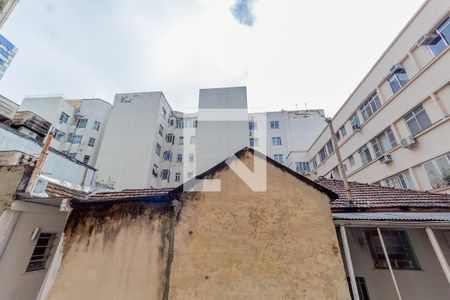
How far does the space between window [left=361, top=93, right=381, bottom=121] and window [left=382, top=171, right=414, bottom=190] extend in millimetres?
5675

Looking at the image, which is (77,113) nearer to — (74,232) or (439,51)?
(74,232)

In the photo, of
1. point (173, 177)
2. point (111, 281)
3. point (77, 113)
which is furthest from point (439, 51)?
point (77, 113)

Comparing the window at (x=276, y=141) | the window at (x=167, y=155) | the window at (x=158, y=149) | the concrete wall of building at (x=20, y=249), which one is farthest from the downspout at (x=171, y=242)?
the window at (x=276, y=141)

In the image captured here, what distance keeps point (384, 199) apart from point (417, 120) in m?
9.59

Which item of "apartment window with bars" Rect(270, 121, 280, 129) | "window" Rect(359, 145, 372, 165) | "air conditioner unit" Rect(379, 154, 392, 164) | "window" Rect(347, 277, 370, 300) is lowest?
"window" Rect(347, 277, 370, 300)

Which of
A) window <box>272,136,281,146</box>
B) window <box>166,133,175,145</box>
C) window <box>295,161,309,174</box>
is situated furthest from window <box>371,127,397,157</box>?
window <box>166,133,175,145</box>

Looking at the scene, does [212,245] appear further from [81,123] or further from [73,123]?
[73,123]

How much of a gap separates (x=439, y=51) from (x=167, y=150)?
105ft

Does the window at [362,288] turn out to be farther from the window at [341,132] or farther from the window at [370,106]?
the window at [341,132]

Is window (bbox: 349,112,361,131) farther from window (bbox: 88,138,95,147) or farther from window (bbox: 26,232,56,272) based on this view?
window (bbox: 88,138,95,147)

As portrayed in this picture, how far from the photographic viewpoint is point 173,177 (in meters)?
32.2

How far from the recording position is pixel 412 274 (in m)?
6.46

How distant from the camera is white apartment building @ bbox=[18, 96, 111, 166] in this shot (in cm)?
3125

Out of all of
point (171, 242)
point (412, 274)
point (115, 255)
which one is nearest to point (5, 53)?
point (115, 255)
